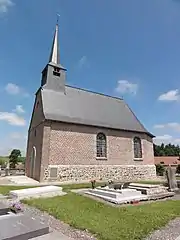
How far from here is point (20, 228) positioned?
3.73m

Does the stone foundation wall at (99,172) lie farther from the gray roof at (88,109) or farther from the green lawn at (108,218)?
the green lawn at (108,218)

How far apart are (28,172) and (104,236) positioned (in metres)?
18.2

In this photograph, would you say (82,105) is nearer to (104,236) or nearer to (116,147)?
(116,147)

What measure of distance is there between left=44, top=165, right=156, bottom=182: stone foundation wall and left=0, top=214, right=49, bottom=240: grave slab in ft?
42.9

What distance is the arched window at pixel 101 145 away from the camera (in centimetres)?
2029

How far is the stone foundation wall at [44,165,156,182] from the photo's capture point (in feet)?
56.2

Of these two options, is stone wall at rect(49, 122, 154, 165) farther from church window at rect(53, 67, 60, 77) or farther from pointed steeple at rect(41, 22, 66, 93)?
church window at rect(53, 67, 60, 77)

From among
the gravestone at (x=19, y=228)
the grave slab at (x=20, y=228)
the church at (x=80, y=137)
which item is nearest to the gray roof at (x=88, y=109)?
the church at (x=80, y=137)

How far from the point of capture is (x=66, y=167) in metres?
17.8

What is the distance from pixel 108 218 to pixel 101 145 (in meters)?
14.7

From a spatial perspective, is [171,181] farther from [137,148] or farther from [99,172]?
[137,148]

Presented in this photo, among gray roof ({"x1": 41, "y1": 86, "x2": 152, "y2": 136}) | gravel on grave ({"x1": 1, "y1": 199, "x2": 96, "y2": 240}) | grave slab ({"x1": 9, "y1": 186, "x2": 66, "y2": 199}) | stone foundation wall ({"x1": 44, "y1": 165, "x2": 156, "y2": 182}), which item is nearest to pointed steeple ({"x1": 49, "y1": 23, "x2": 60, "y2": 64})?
gray roof ({"x1": 41, "y1": 86, "x2": 152, "y2": 136})

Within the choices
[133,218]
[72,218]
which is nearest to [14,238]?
[72,218]

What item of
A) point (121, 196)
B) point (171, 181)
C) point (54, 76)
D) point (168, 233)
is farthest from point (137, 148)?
point (168, 233)
